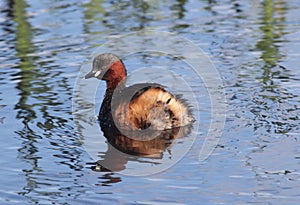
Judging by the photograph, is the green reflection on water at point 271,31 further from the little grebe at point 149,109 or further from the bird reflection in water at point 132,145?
the bird reflection in water at point 132,145

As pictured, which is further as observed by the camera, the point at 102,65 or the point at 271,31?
the point at 271,31

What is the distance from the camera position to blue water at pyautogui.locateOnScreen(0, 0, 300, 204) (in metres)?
6.49

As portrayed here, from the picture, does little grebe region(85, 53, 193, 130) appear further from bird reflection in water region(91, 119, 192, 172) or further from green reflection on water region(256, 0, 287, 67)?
green reflection on water region(256, 0, 287, 67)

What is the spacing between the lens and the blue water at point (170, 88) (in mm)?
6492

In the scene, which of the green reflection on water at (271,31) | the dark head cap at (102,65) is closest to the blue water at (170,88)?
the green reflection on water at (271,31)

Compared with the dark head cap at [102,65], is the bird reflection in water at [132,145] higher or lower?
lower

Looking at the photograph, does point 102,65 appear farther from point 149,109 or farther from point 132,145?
point 132,145

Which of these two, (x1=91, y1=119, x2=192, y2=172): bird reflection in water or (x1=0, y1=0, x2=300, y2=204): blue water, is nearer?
(x1=0, y1=0, x2=300, y2=204): blue water

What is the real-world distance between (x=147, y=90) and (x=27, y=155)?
1.53 meters

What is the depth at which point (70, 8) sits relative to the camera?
13.5 m

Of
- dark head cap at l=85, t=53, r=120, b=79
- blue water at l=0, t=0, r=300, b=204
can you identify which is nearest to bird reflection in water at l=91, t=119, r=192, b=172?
blue water at l=0, t=0, r=300, b=204

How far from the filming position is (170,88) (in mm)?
9742

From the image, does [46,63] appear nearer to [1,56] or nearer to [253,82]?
[1,56]

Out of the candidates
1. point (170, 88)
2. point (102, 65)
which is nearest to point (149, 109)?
point (102, 65)
